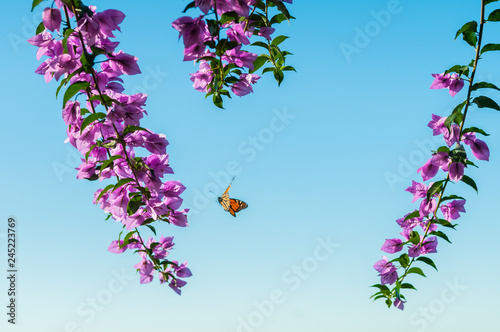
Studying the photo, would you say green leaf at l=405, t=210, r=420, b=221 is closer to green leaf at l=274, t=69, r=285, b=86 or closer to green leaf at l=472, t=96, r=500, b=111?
green leaf at l=472, t=96, r=500, b=111

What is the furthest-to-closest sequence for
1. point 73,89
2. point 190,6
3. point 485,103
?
point 485,103 → point 73,89 → point 190,6

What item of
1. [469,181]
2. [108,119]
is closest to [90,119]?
[108,119]

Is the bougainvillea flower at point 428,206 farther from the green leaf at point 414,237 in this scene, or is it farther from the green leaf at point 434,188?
the green leaf at point 414,237

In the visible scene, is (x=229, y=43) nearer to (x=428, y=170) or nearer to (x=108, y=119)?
(x=108, y=119)

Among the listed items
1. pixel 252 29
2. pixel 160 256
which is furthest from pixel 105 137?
pixel 160 256

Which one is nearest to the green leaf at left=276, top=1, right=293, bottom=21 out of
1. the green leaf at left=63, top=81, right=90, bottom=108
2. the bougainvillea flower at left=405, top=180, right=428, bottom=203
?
the green leaf at left=63, top=81, right=90, bottom=108

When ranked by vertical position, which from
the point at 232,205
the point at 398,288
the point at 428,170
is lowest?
the point at 398,288

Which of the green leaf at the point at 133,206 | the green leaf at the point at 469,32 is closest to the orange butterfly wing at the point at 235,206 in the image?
the green leaf at the point at 133,206
